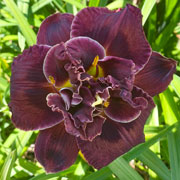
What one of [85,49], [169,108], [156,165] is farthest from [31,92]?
[169,108]

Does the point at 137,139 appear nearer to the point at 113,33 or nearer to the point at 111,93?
the point at 111,93

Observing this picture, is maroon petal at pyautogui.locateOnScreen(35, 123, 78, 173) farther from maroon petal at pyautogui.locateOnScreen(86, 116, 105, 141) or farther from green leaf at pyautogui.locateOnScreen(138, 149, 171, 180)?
green leaf at pyautogui.locateOnScreen(138, 149, 171, 180)

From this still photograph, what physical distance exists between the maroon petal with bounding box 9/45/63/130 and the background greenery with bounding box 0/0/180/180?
214 millimetres

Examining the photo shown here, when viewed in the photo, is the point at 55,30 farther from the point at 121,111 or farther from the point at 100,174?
the point at 100,174

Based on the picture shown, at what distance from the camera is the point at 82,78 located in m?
0.80

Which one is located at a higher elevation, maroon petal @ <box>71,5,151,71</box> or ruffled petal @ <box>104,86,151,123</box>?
maroon petal @ <box>71,5,151,71</box>

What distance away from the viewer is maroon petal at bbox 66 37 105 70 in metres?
0.84

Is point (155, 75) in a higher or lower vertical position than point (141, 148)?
higher

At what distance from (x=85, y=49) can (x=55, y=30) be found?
152 mm

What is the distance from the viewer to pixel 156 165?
3.47 ft

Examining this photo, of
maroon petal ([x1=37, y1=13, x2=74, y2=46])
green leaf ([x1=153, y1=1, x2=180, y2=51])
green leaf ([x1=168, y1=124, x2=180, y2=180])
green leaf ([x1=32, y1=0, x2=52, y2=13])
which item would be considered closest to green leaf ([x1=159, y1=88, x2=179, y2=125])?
green leaf ([x1=168, y1=124, x2=180, y2=180])

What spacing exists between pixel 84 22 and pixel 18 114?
357mm

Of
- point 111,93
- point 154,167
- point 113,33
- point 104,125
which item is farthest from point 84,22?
point 154,167

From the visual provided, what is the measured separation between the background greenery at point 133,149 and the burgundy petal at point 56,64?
345 mm
